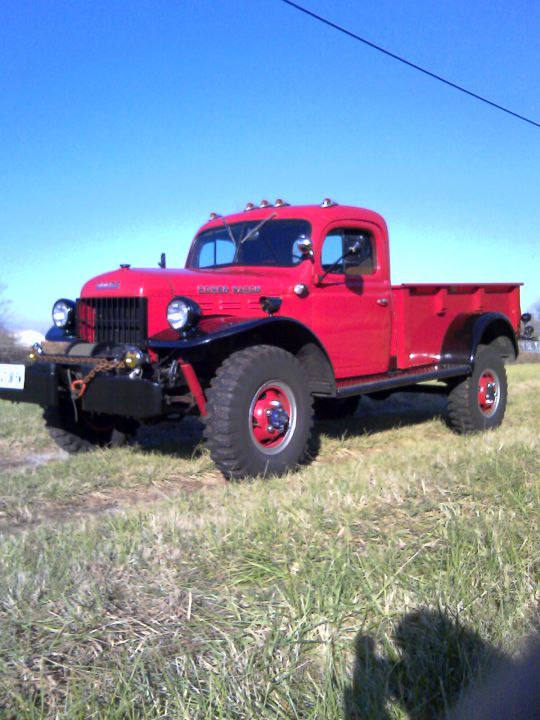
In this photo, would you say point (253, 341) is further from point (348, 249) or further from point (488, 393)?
point (488, 393)

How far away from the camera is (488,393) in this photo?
8.00 m

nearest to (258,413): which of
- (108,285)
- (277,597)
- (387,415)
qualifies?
(108,285)

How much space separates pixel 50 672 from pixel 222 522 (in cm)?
144

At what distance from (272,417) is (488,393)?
332 centimetres

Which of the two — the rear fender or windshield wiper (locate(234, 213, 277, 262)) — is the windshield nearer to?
windshield wiper (locate(234, 213, 277, 262))

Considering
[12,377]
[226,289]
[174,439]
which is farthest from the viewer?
[174,439]

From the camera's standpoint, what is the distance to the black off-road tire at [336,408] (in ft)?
28.0

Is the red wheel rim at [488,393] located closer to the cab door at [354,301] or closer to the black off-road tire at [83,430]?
the cab door at [354,301]

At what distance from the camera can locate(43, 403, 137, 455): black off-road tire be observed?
6.41 m

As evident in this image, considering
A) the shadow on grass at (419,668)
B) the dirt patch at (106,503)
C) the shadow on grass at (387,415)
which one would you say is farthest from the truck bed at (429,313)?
the shadow on grass at (419,668)

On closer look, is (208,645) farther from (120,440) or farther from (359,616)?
(120,440)

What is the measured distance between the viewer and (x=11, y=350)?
53.8ft

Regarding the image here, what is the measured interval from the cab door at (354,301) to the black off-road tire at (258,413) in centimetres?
83

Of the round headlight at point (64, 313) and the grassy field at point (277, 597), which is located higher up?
the round headlight at point (64, 313)
